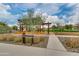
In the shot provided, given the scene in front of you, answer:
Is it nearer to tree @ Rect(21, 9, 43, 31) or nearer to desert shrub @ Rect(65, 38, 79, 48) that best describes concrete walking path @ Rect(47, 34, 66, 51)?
desert shrub @ Rect(65, 38, 79, 48)

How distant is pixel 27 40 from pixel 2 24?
302mm

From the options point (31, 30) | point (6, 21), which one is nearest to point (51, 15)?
point (31, 30)

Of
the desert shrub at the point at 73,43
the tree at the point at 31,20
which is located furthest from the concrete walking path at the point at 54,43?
the tree at the point at 31,20

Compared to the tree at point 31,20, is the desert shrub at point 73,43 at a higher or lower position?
lower

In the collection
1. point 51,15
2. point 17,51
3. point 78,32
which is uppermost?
point 51,15

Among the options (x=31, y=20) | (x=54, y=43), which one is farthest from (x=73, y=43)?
(x=31, y=20)

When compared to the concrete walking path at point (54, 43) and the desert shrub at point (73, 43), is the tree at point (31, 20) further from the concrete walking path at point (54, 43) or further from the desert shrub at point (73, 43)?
the desert shrub at point (73, 43)

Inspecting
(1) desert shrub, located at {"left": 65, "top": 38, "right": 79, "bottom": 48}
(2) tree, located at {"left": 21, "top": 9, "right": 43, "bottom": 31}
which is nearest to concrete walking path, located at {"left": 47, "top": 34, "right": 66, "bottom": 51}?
(1) desert shrub, located at {"left": 65, "top": 38, "right": 79, "bottom": 48}

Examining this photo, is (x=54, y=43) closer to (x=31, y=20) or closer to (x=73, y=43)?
(x=73, y=43)

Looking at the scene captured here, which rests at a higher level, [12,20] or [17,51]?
[12,20]

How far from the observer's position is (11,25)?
2.74m

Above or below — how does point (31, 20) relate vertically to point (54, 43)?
above

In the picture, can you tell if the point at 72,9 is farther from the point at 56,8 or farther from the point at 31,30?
the point at 31,30

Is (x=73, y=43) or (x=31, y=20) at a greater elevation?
(x=31, y=20)
